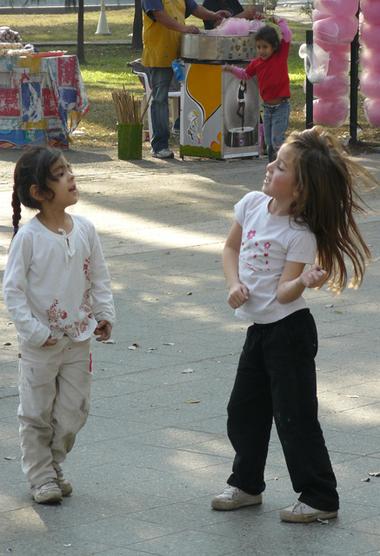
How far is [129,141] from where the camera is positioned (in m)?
14.7

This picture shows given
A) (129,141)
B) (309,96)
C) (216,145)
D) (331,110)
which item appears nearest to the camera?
(129,141)

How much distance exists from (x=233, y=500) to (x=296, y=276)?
898 millimetres

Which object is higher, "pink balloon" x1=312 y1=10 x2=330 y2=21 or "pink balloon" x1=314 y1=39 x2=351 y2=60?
"pink balloon" x1=312 y1=10 x2=330 y2=21

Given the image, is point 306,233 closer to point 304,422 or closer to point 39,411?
point 304,422

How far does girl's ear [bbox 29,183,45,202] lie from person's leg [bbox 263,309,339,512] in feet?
3.36

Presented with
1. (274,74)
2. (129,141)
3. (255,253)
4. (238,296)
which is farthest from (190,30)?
(238,296)

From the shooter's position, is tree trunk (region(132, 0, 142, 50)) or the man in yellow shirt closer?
the man in yellow shirt

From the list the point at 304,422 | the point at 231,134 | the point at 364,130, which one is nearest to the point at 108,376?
the point at 304,422

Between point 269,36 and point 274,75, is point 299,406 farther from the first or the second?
point 274,75

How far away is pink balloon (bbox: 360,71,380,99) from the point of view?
1630 cm

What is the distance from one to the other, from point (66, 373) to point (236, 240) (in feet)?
2.73

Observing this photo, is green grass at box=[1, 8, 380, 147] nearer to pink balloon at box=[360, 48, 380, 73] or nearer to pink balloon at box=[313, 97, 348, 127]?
pink balloon at box=[313, 97, 348, 127]

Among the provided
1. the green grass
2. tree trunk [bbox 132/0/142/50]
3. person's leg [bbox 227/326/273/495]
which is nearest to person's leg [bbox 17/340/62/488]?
person's leg [bbox 227/326/273/495]

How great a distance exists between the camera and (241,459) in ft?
15.8
